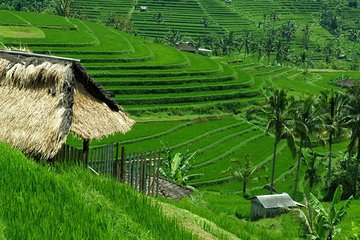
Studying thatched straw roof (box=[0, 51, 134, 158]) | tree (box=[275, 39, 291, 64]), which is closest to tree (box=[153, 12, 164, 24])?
tree (box=[275, 39, 291, 64])

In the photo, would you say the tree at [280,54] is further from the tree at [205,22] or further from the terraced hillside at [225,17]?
the tree at [205,22]

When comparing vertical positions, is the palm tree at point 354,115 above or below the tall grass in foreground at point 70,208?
below

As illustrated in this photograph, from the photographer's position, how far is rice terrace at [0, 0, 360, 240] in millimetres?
7164

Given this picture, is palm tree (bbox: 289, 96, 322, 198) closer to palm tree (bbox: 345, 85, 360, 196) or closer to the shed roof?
palm tree (bbox: 345, 85, 360, 196)

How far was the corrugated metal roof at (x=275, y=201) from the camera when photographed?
75.0ft

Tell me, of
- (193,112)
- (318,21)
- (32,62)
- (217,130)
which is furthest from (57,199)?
(318,21)

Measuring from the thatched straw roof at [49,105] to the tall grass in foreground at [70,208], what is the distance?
3.76 ft

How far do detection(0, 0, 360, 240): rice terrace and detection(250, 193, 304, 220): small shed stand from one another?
0.06 meters

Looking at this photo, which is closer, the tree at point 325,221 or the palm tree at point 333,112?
the tree at point 325,221

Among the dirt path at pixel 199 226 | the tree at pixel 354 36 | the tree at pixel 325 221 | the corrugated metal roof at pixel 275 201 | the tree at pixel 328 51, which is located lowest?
the tree at pixel 328 51

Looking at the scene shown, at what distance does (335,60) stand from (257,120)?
62461 mm

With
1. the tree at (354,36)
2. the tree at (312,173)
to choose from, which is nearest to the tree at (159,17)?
the tree at (354,36)

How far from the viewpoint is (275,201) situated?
23344mm

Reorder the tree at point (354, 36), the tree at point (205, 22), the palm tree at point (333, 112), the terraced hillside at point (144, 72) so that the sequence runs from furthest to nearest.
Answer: the tree at point (354, 36) → the tree at point (205, 22) → the terraced hillside at point (144, 72) → the palm tree at point (333, 112)
